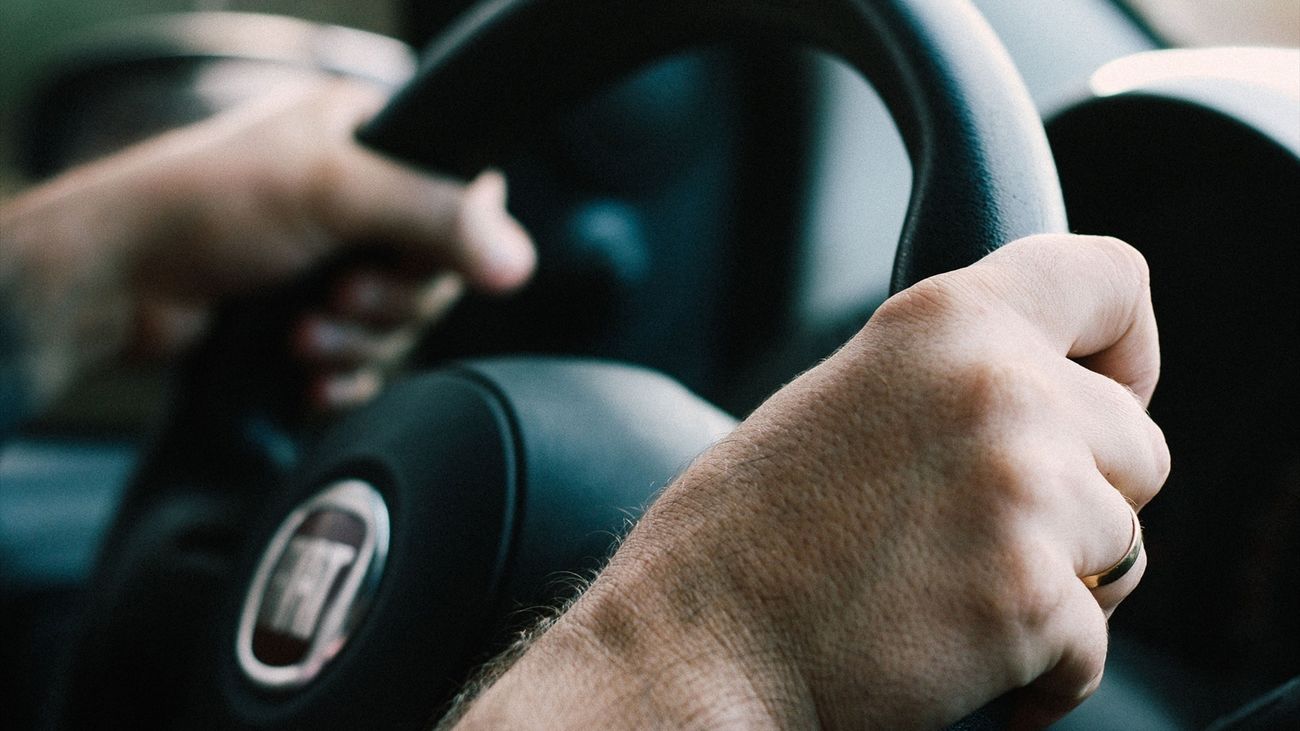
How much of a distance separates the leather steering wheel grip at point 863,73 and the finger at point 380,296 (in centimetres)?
18

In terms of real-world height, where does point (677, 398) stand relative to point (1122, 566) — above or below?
below

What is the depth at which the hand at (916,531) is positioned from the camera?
0.35 metres

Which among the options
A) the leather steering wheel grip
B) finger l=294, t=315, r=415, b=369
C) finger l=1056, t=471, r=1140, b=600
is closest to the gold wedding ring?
finger l=1056, t=471, r=1140, b=600

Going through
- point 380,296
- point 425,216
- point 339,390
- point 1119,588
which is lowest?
point 339,390

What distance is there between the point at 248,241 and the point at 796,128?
0.56m

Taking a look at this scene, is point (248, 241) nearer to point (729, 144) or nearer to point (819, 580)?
point (729, 144)

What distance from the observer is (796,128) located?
113 centimetres

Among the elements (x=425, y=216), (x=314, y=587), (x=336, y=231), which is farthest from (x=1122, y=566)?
(x=336, y=231)

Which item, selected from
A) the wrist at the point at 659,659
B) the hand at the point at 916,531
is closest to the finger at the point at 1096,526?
the hand at the point at 916,531

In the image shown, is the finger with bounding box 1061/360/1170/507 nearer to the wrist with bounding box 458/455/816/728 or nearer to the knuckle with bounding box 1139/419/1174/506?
the knuckle with bounding box 1139/419/1174/506

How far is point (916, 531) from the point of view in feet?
1.16

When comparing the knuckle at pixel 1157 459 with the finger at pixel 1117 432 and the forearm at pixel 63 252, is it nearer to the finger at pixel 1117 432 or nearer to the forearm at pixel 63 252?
the finger at pixel 1117 432

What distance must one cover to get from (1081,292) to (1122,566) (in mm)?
99

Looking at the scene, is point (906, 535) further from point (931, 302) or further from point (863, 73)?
point (863, 73)
